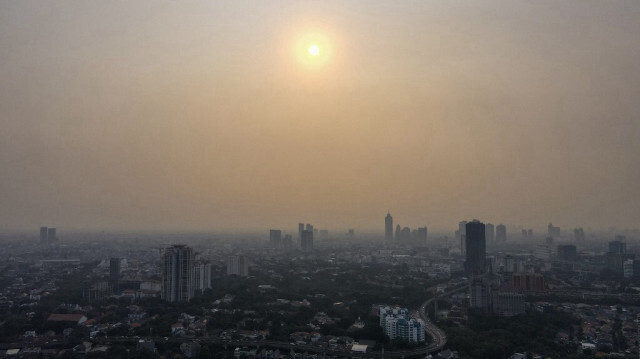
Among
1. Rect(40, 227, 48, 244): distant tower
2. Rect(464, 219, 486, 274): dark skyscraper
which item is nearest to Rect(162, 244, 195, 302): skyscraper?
Rect(464, 219, 486, 274): dark skyscraper

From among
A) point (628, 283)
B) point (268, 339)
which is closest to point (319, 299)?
point (268, 339)

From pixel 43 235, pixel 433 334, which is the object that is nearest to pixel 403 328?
pixel 433 334

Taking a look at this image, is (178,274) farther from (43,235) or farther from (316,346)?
(43,235)

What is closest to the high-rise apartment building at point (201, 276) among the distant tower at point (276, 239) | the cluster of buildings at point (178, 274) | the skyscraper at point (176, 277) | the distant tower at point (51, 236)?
the cluster of buildings at point (178, 274)

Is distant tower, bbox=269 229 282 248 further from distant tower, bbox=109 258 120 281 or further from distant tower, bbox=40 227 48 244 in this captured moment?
distant tower, bbox=109 258 120 281

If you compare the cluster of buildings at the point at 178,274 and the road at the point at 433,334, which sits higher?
the cluster of buildings at the point at 178,274

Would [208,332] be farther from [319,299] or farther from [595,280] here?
[595,280]

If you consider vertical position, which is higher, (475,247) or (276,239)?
(475,247)

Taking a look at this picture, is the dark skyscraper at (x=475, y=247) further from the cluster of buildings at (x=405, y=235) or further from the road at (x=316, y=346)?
the cluster of buildings at (x=405, y=235)
